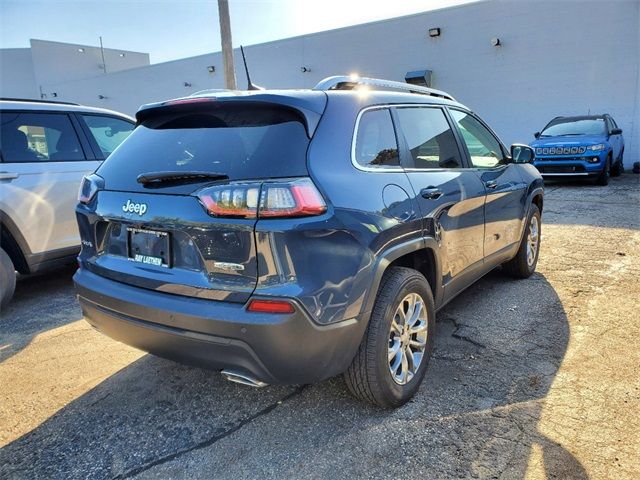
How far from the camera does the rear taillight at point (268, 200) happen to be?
2.09m

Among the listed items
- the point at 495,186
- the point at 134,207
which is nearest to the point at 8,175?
the point at 134,207

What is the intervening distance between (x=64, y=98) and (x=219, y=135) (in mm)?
34353

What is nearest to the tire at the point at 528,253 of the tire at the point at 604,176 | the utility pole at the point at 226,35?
the tire at the point at 604,176

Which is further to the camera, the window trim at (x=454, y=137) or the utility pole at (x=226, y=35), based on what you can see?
the utility pole at (x=226, y=35)

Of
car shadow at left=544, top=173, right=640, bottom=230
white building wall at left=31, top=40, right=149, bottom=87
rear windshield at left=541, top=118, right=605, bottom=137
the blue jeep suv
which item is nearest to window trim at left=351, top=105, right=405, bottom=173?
car shadow at left=544, top=173, right=640, bottom=230

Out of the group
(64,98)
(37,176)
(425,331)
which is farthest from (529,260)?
(64,98)

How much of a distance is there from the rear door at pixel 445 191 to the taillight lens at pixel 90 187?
1759mm

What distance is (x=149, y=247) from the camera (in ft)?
7.89

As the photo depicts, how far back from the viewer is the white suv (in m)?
4.32

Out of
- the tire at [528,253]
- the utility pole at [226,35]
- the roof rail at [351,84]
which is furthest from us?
the utility pole at [226,35]

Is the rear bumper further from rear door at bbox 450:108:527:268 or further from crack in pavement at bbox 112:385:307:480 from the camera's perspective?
rear door at bbox 450:108:527:268

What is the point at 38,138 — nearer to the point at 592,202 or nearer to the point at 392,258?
the point at 392,258

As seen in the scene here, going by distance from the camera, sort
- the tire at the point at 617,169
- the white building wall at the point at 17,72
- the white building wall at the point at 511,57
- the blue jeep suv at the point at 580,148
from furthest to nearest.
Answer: the white building wall at the point at 17,72 < the white building wall at the point at 511,57 < the tire at the point at 617,169 < the blue jeep suv at the point at 580,148

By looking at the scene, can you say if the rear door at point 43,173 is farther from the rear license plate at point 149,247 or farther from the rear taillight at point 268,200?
the rear taillight at point 268,200
